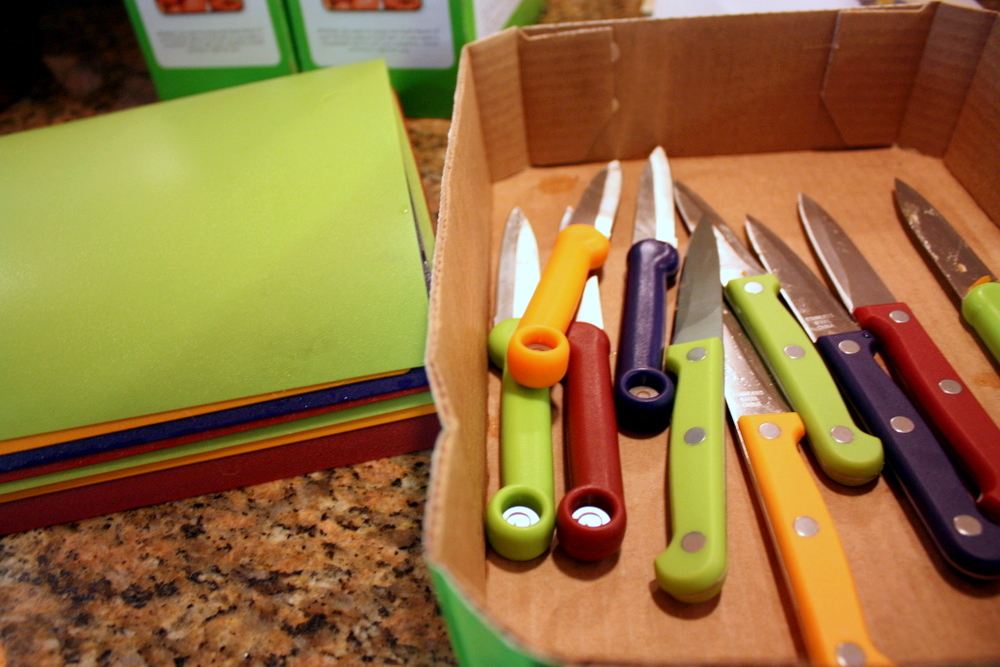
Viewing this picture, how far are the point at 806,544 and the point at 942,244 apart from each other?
1.25 ft

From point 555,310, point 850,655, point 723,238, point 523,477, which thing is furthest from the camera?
point 723,238

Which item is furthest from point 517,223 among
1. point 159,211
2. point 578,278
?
point 159,211

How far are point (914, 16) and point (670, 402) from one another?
20.7 inches

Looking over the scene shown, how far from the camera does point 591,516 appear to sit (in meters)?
0.44

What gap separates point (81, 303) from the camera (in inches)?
23.0

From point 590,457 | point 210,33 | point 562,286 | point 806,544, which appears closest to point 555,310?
point 562,286

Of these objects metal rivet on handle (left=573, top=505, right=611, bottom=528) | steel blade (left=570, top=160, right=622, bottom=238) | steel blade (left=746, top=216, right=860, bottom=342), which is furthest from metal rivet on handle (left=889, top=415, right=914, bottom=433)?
steel blade (left=570, top=160, right=622, bottom=238)

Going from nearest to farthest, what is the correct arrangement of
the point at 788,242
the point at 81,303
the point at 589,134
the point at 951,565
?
the point at 951,565 → the point at 81,303 → the point at 788,242 → the point at 589,134

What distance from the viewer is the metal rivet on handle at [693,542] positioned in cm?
41

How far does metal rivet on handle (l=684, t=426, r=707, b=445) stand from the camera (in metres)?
0.46

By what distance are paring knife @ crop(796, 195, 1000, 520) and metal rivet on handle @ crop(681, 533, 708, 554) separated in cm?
18

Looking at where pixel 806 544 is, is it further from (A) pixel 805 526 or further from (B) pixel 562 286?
(B) pixel 562 286

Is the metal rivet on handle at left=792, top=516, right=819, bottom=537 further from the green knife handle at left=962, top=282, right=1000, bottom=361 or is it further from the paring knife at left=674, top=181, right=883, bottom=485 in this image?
the green knife handle at left=962, top=282, right=1000, bottom=361

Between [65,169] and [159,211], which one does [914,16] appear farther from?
[65,169]
